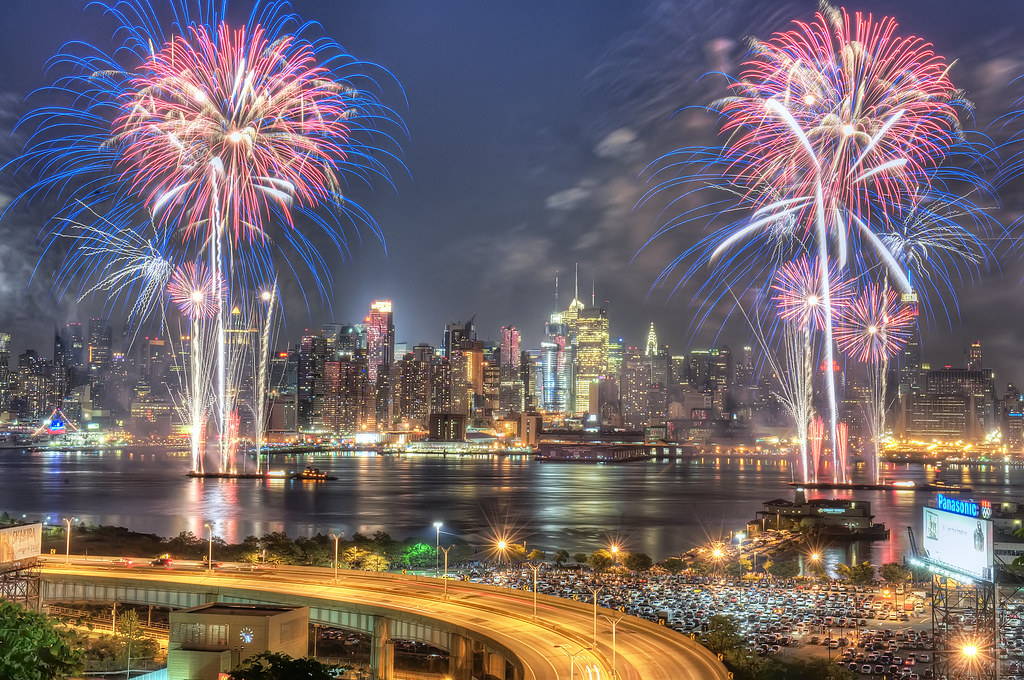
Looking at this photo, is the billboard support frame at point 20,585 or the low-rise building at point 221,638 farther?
the billboard support frame at point 20,585

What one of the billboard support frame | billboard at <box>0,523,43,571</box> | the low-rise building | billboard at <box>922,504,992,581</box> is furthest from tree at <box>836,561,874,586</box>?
billboard at <box>0,523,43,571</box>

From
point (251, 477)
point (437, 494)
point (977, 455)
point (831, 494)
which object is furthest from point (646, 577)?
point (977, 455)

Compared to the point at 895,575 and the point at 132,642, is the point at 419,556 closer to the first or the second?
the point at 132,642

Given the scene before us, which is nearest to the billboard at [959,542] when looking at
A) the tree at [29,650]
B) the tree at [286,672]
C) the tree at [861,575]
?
the tree at [286,672]

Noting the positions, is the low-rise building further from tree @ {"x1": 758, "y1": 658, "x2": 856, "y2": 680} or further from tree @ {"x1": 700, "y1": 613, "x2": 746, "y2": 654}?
tree @ {"x1": 758, "y1": 658, "x2": 856, "y2": 680}

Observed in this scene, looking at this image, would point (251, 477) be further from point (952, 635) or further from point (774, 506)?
point (952, 635)

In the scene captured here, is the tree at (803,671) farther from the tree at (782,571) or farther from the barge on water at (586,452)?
the barge on water at (586,452)
